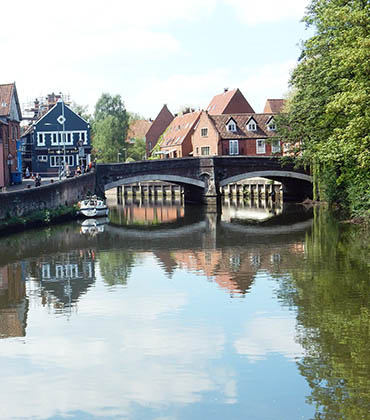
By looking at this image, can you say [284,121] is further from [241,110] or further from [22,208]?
[241,110]

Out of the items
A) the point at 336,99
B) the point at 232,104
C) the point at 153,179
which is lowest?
the point at 153,179

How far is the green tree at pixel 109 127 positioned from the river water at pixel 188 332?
64.3 metres

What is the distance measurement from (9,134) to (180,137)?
113 ft

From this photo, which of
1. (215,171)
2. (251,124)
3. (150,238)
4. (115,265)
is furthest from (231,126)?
(115,265)

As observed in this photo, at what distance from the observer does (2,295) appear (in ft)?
72.8

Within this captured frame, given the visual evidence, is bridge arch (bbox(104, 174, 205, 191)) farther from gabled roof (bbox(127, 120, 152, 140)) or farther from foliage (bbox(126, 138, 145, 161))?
gabled roof (bbox(127, 120, 152, 140))

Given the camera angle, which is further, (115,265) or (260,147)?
(260,147)

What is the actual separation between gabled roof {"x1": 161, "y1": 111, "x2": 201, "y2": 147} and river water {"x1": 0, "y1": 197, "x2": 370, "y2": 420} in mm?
54359

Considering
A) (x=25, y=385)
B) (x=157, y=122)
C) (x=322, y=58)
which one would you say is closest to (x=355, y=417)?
(x=25, y=385)

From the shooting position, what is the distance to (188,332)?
54.5 ft

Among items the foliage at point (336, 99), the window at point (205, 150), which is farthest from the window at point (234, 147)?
the foliage at point (336, 99)

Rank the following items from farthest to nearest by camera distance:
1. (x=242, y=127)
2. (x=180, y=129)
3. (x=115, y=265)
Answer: (x=180, y=129)
(x=242, y=127)
(x=115, y=265)

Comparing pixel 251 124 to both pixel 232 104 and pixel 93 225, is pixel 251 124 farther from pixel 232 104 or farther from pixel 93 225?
pixel 93 225

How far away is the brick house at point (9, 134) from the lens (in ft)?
171
